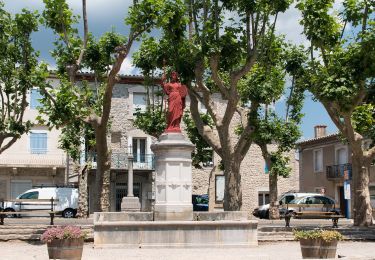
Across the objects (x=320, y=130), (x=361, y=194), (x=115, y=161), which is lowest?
(x=361, y=194)

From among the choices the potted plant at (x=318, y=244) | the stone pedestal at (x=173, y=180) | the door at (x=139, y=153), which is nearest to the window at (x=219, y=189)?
the door at (x=139, y=153)

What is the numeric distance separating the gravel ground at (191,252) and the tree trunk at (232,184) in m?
4.51

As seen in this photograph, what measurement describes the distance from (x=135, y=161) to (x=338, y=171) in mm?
12836

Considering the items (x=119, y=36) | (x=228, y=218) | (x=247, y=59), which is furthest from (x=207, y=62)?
(x=228, y=218)

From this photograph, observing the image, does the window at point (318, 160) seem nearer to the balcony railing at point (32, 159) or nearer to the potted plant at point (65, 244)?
the balcony railing at point (32, 159)

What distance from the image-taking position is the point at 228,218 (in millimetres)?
16922

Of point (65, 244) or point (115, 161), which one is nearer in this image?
point (65, 244)

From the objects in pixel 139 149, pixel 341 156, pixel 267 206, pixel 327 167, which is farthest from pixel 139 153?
pixel 341 156

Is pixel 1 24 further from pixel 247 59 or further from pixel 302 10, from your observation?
pixel 302 10

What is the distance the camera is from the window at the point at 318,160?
42200 millimetres

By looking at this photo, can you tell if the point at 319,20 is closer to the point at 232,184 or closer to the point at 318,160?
the point at 232,184

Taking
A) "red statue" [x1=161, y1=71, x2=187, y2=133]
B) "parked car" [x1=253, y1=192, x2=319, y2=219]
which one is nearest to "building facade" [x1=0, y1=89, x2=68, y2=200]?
"parked car" [x1=253, y1=192, x2=319, y2=219]

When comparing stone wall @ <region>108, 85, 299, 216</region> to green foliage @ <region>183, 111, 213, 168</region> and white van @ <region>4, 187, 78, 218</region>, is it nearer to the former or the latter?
white van @ <region>4, 187, 78, 218</region>

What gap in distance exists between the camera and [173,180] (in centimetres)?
1598
